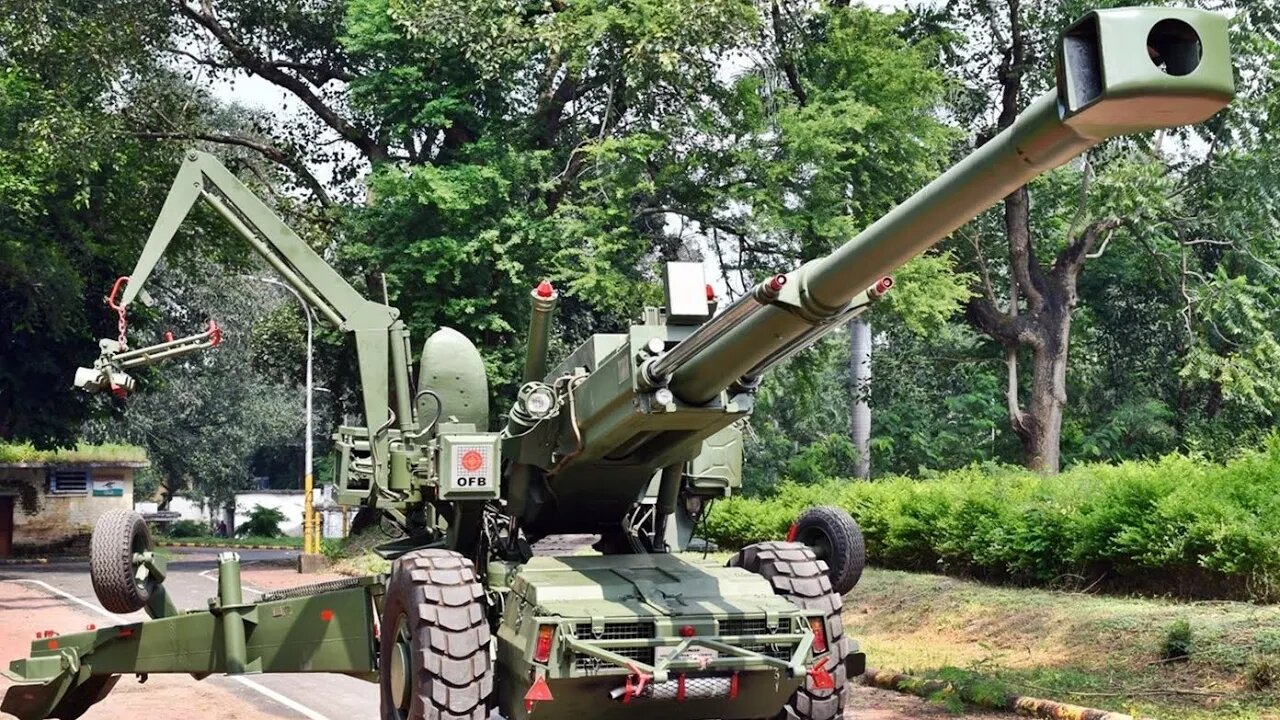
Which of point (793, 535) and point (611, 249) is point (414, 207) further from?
point (793, 535)

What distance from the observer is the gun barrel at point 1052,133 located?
16.2ft

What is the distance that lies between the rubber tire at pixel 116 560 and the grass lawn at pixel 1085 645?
23.0 ft

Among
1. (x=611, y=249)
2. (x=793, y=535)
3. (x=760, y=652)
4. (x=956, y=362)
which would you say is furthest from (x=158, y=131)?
(x=760, y=652)

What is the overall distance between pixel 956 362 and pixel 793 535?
2035cm

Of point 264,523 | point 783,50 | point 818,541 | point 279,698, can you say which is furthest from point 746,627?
point 264,523

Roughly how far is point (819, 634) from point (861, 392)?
2258cm

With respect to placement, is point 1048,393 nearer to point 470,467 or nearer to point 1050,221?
point 1050,221

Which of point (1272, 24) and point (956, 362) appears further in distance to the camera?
point (956, 362)

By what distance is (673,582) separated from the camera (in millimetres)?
9750

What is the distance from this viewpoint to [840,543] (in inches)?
455

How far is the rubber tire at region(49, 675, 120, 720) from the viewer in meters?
11.8

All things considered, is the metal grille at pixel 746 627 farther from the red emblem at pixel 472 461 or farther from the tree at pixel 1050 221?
the tree at pixel 1050 221

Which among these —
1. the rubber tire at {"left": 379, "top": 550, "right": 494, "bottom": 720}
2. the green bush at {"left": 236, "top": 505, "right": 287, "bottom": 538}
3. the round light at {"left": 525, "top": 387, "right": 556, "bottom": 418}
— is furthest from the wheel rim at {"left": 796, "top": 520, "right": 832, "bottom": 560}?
the green bush at {"left": 236, "top": 505, "right": 287, "bottom": 538}

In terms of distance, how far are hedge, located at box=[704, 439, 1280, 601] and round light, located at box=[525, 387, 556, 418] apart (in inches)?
172
